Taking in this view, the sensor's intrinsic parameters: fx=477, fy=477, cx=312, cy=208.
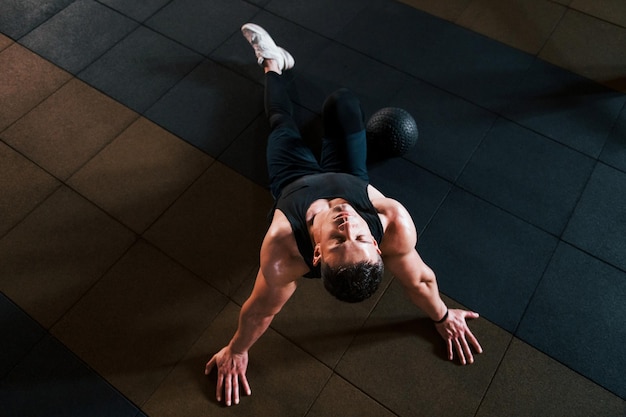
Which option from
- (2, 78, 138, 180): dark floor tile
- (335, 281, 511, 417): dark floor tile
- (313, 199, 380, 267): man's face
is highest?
(313, 199, 380, 267): man's face

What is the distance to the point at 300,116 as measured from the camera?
3.81 metres

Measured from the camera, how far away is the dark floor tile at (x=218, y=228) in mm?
3225

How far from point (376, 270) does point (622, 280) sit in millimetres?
1997

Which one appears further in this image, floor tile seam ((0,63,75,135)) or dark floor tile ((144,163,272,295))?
floor tile seam ((0,63,75,135))

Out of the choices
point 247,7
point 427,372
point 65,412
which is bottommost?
A: point 65,412

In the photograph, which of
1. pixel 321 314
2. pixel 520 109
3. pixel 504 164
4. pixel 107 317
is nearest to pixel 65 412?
pixel 107 317

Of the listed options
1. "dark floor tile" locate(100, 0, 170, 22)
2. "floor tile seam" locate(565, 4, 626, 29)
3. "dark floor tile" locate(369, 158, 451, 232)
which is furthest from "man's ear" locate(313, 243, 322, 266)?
"floor tile seam" locate(565, 4, 626, 29)

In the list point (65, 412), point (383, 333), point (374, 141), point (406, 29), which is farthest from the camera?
point (406, 29)

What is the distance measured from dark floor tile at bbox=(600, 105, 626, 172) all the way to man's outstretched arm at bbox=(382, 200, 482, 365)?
65.1 inches

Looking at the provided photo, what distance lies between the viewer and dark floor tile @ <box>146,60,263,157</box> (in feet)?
12.4

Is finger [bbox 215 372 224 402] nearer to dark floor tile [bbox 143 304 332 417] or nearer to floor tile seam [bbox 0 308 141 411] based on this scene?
dark floor tile [bbox 143 304 332 417]

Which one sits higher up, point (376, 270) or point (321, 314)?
point (376, 270)

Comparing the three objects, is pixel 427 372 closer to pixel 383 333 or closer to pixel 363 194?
pixel 383 333

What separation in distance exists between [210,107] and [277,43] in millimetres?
864
